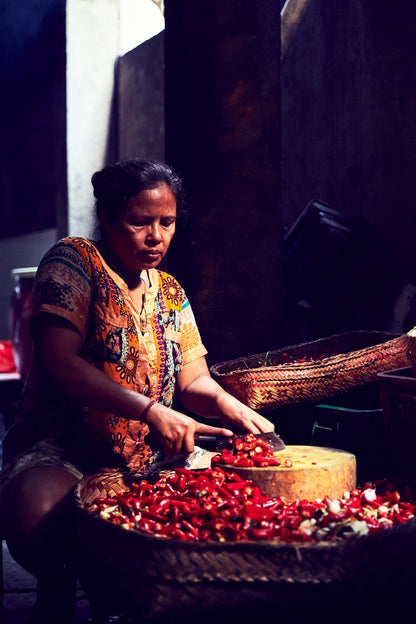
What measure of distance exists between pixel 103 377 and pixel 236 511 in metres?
0.65

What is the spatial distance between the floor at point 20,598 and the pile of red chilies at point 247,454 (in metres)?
1.05

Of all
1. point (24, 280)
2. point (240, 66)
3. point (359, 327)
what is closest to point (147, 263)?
point (240, 66)

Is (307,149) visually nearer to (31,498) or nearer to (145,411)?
(145,411)

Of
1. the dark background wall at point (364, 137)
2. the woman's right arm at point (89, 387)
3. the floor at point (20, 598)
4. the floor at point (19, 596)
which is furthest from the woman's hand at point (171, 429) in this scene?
the dark background wall at point (364, 137)

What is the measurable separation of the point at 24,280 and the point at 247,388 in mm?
2888

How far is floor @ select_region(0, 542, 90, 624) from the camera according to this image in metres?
2.70

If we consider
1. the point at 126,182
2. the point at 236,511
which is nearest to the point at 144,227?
the point at 126,182

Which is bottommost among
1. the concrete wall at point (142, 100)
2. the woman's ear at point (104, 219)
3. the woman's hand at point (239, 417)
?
the woman's hand at point (239, 417)

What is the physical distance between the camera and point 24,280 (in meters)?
5.14

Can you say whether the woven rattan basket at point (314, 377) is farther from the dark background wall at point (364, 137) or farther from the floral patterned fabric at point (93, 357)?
the dark background wall at point (364, 137)

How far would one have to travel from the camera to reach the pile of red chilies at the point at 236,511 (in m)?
1.49

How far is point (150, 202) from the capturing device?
224cm

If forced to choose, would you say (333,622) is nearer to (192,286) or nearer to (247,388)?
(247,388)

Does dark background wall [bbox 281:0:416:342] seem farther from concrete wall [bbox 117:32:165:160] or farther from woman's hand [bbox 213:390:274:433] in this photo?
concrete wall [bbox 117:32:165:160]
